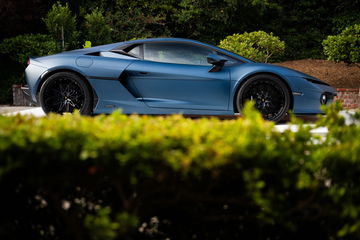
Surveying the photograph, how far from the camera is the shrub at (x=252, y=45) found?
1316 centimetres

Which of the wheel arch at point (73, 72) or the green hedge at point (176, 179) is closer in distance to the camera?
the green hedge at point (176, 179)

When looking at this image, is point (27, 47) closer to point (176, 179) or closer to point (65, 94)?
point (65, 94)

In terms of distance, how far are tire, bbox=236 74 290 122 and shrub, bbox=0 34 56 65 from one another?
297 inches

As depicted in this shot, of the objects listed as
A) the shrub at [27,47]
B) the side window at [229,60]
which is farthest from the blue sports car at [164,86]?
the shrub at [27,47]

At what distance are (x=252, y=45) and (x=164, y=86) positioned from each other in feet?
23.9

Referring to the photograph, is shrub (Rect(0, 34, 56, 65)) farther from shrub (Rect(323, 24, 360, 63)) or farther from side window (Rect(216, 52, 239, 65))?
shrub (Rect(323, 24, 360, 63))

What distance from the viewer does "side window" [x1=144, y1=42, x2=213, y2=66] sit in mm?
7508

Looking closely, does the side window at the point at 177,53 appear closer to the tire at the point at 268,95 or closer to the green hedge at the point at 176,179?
the tire at the point at 268,95

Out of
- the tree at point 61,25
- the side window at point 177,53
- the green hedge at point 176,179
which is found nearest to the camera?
the green hedge at point 176,179

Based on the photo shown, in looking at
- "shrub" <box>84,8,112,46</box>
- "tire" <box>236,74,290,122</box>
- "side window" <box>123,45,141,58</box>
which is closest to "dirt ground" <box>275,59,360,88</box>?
"shrub" <box>84,8,112,46</box>

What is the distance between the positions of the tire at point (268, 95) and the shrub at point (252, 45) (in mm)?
5764

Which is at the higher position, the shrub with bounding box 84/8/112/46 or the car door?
the shrub with bounding box 84/8/112/46

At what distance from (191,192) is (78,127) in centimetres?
66

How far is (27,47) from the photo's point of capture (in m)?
13.9
